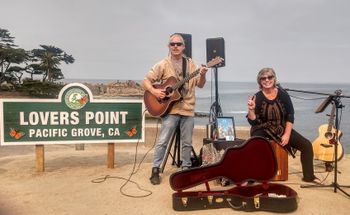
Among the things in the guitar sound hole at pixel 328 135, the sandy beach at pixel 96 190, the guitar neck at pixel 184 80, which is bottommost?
the sandy beach at pixel 96 190

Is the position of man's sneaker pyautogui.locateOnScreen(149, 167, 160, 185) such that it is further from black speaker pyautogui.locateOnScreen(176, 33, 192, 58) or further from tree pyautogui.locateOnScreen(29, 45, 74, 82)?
tree pyautogui.locateOnScreen(29, 45, 74, 82)

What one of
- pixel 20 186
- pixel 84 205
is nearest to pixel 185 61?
pixel 84 205

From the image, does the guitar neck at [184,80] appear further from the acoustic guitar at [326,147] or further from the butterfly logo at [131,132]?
the acoustic guitar at [326,147]

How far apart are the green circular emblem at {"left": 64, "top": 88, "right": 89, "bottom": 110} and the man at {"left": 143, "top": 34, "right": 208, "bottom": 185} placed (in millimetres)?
1220

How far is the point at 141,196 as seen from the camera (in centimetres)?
501

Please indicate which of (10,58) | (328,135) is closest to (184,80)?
(328,135)

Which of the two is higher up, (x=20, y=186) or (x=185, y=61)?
(x=185, y=61)

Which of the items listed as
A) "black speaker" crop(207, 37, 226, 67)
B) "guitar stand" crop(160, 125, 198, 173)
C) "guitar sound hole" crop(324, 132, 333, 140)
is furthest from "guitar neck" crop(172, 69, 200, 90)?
"guitar sound hole" crop(324, 132, 333, 140)

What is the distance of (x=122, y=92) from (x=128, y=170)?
80.2 m

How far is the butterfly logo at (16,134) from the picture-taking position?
607 centimetres

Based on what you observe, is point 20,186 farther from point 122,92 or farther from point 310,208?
point 122,92

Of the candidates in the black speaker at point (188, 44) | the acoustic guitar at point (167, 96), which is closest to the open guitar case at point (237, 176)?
the acoustic guitar at point (167, 96)

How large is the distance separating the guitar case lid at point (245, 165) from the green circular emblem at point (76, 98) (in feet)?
8.14

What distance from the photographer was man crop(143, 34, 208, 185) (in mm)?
5566
